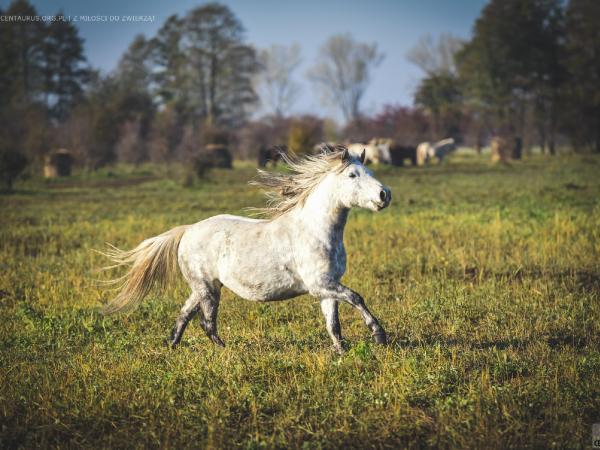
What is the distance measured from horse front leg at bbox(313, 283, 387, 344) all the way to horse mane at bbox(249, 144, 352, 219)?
3.14 feet

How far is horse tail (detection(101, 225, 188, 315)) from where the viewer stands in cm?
631

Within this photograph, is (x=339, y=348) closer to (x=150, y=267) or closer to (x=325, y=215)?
(x=325, y=215)

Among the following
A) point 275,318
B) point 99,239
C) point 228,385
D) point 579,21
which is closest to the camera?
point 228,385

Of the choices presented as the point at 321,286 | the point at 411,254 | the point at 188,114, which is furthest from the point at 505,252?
the point at 188,114

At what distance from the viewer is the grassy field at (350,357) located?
412 cm

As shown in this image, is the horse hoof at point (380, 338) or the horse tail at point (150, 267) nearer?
the horse hoof at point (380, 338)

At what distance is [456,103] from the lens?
59.3 m

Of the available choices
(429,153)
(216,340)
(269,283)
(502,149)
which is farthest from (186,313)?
(502,149)

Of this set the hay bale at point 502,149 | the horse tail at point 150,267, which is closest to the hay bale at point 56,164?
the hay bale at point 502,149

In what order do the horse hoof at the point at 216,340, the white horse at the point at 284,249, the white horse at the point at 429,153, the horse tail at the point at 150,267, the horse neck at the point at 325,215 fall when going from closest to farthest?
the white horse at the point at 284,249 → the horse neck at the point at 325,215 → the horse hoof at the point at 216,340 → the horse tail at the point at 150,267 → the white horse at the point at 429,153

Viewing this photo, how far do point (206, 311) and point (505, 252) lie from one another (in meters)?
6.21

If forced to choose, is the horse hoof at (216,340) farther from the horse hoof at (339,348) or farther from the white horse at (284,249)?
the horse hoof at (339,348)

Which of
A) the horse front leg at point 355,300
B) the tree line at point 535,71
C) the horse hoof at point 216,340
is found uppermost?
the tree line at point 535,71

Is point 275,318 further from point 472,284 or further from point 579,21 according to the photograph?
point 579,21
